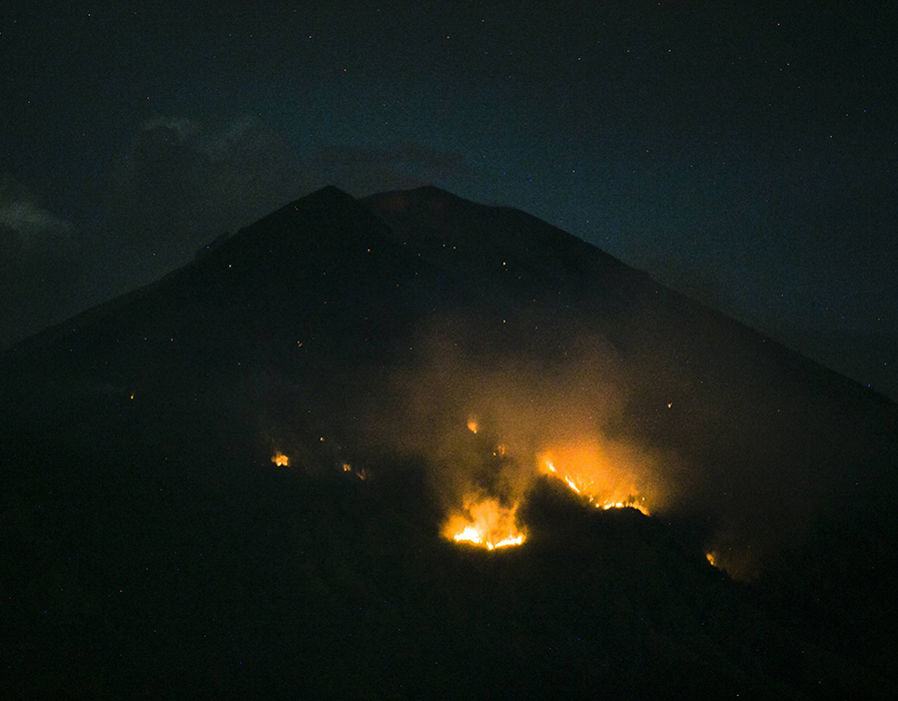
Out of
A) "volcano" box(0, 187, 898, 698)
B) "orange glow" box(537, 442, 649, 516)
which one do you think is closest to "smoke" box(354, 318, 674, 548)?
"orange glow" box(537, 442, 649, 516)

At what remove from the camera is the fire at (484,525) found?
97.1 ft

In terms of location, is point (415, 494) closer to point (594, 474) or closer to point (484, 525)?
point (484, 525)

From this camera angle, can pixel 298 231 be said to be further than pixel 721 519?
Yes

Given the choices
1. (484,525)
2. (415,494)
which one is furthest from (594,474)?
(415,494)

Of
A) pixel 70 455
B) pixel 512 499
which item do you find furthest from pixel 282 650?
pixel 512 499

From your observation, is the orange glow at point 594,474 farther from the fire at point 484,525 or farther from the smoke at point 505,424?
the fire at point 484,525

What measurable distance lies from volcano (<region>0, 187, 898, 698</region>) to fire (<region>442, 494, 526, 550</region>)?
159 millimetres

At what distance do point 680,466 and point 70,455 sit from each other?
3706 cm

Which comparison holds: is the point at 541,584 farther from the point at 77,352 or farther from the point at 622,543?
the point at 77,352

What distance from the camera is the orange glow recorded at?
38094mm

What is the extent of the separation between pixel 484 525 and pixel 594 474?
1265cm

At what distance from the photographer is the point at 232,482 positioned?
2692 centimetres

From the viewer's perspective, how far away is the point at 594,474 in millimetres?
40656

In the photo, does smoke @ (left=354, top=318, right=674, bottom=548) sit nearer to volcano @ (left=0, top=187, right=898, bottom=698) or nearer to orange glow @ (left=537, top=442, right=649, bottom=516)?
orange glow @ (left=537, top=442, right=649, bottom=516)
